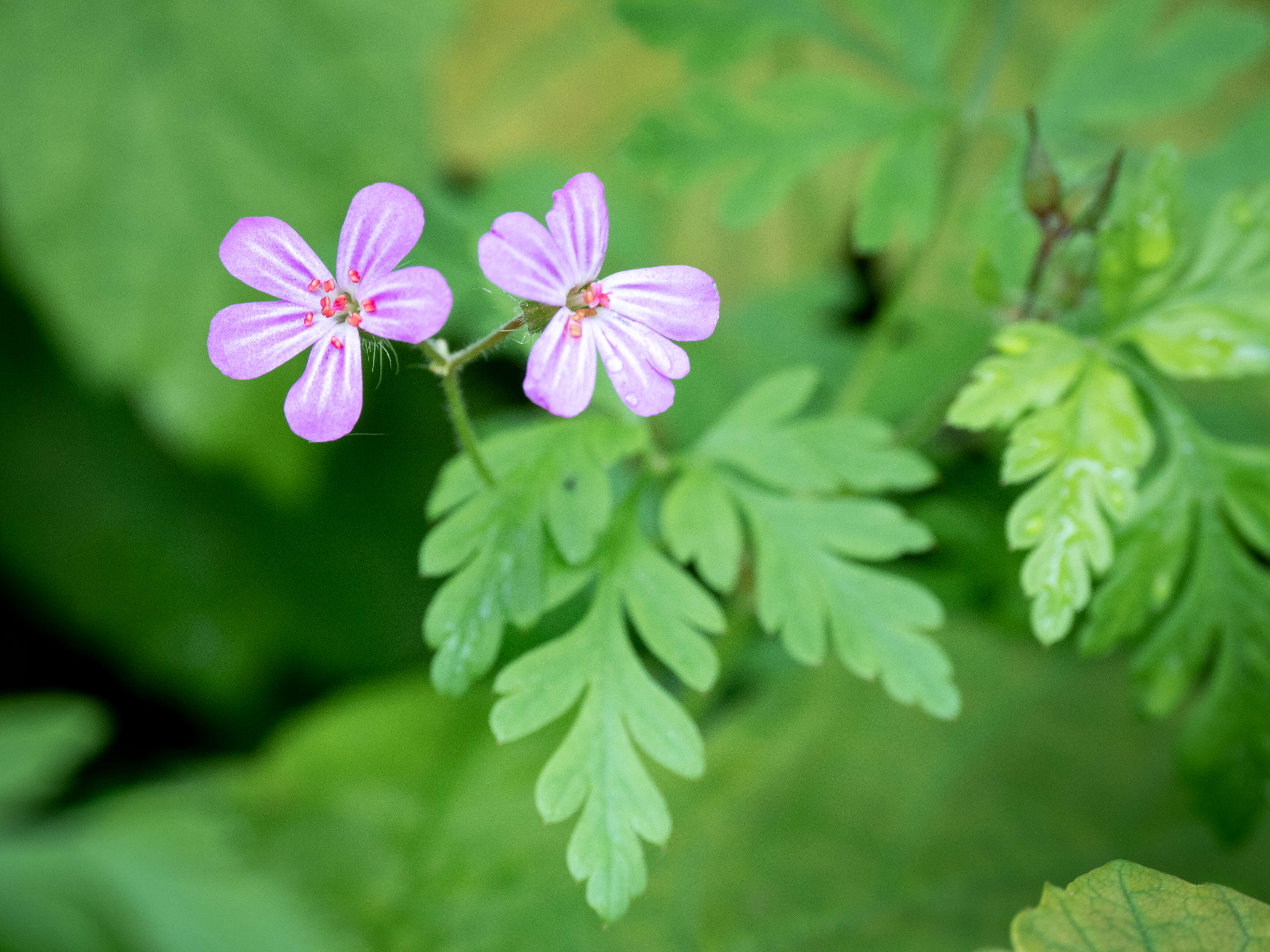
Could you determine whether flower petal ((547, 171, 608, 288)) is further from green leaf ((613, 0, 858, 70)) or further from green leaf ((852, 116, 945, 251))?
green leaf ((613, 0, 858, 70))

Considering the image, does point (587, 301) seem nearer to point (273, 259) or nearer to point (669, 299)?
point (669, 299)

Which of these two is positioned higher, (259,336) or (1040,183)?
(259,336)

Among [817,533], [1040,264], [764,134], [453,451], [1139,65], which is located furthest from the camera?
[453,451]

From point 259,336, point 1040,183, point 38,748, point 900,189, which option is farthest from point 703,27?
point 38,748

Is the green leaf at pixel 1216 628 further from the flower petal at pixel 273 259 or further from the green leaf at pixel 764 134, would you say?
the flower petal at pixel 273 259

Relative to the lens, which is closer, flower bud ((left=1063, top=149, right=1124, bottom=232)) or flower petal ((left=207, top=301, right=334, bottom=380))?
flower petal ((left=207, top=301, right=334, bottom=380))

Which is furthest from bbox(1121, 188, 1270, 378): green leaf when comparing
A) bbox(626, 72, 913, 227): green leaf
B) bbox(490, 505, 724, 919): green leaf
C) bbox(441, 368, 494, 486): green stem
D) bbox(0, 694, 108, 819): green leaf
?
bbox(0, 694, 108, 819): green leaf
